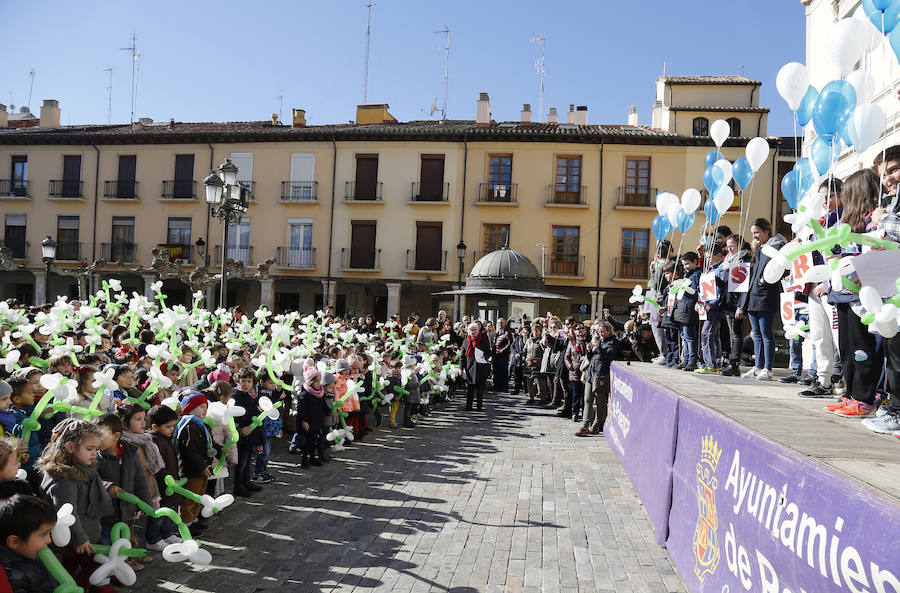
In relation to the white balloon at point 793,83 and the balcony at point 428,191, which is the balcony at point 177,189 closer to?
the balcony at point 428,191

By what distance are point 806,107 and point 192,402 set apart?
254 inches

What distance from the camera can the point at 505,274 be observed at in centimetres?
2031

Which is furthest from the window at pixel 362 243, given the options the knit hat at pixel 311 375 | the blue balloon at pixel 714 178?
the blue balloon at pixel 714 178

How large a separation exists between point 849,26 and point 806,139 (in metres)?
8.92

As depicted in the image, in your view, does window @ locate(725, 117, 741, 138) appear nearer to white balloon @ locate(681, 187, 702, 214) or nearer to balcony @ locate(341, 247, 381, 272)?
balcony @ locate(341, 247, 381, 272)

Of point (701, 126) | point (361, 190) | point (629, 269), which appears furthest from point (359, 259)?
point (701, 126)

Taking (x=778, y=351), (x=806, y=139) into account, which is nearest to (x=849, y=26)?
(x=806, y=139)

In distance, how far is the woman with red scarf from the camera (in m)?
14.6

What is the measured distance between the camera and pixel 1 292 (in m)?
34.5

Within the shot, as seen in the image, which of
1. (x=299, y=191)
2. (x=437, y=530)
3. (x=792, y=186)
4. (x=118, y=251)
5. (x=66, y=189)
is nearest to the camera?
(x=437, y=530)

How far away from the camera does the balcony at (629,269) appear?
29438 millimetres

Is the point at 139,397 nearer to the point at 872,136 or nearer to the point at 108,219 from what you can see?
the point at 872,136

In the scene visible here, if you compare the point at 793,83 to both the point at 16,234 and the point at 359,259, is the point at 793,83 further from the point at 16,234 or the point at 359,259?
the point at 16,234

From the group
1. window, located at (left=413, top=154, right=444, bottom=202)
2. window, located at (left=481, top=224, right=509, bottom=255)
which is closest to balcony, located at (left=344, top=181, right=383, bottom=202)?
window, located at (left=413, top=154, right=444, bottom=202)
